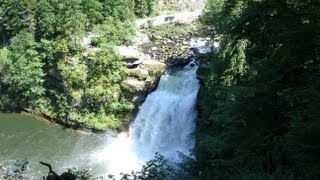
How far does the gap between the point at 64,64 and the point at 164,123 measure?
30.6ft

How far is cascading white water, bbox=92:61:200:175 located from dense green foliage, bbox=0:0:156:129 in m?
1.43

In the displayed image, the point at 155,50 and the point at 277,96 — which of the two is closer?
the point at 277,96

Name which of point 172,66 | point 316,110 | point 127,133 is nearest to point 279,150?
point 316,110

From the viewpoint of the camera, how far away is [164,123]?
3325cm

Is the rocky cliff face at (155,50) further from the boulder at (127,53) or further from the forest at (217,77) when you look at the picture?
the forest at (217,77)

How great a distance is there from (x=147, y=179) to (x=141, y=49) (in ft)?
95.6

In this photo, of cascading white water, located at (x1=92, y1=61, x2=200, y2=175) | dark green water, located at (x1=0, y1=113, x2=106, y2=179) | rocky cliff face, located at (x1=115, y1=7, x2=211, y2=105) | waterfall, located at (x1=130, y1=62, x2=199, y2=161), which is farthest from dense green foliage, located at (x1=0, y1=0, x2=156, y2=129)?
waterfall, located at (x1=130, y1=62, x2=199, y2=161)

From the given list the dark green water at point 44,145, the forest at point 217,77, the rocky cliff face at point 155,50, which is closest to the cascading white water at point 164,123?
the rocky cliff face at point 155,50

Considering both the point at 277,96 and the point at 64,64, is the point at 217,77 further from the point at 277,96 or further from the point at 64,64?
the point at 64,64

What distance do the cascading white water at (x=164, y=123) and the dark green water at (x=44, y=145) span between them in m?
1.47

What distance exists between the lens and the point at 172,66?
119 feet

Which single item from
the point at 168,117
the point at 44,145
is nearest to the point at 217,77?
the point at 168,117

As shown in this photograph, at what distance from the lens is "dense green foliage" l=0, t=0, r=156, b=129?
34375 millimetres

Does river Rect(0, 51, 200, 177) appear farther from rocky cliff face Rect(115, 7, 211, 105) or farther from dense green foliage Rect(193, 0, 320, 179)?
dense green foliage Rect(193, 0, 320, 179)
